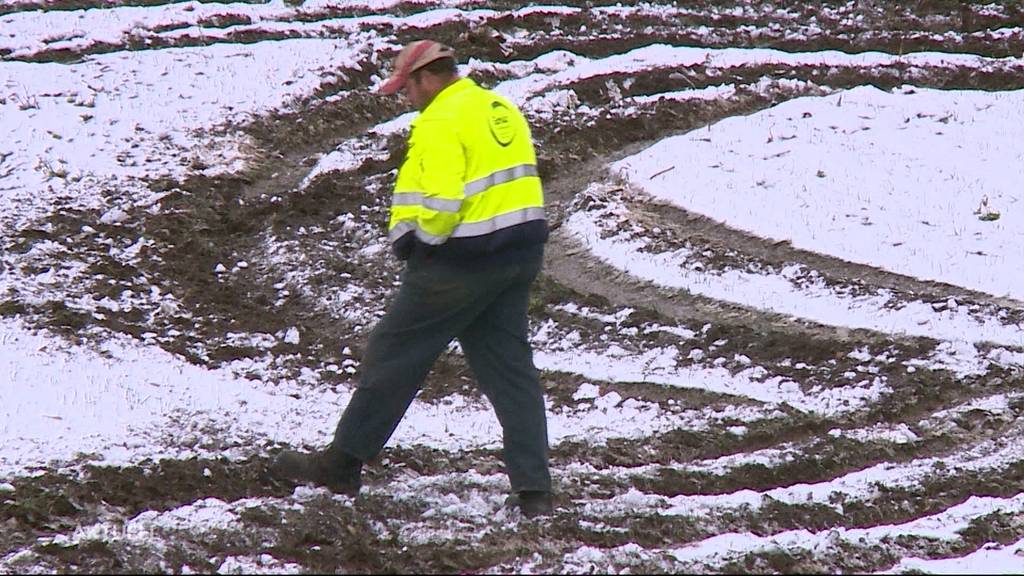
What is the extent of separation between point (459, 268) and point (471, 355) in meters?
0.56

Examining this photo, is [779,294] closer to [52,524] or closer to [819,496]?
[819,496]

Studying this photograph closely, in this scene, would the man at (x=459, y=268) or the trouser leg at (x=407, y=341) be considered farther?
the trouser leg at (x=407, y=341)

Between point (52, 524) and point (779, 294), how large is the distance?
5931mm

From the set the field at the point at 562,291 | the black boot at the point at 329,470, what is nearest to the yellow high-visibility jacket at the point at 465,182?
the black boot at the point at 329,470

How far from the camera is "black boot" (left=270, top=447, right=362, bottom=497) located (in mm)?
6027

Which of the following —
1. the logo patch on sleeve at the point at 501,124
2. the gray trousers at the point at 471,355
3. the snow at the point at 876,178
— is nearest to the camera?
the logo patch on sleeve at the point at 501,124

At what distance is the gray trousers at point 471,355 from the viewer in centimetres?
574

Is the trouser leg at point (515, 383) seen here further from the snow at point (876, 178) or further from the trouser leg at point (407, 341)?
the snow at point (876, 178)

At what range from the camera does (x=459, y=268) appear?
223 inches

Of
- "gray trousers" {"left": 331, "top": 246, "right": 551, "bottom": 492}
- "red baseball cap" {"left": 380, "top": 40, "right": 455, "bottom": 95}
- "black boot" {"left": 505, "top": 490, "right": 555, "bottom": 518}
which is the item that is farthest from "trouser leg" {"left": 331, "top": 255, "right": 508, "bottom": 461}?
"red baseball cap" {"left": 380, "top": 40, "right": 455, "bottom": 95}

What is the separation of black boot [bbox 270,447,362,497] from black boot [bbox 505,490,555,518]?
844mm

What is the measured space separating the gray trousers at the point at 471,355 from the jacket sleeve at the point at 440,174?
0.26 meters

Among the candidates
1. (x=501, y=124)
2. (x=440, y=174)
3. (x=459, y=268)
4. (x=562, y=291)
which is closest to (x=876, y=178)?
(x=562, y=291)

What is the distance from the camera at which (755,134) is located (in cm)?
1355
